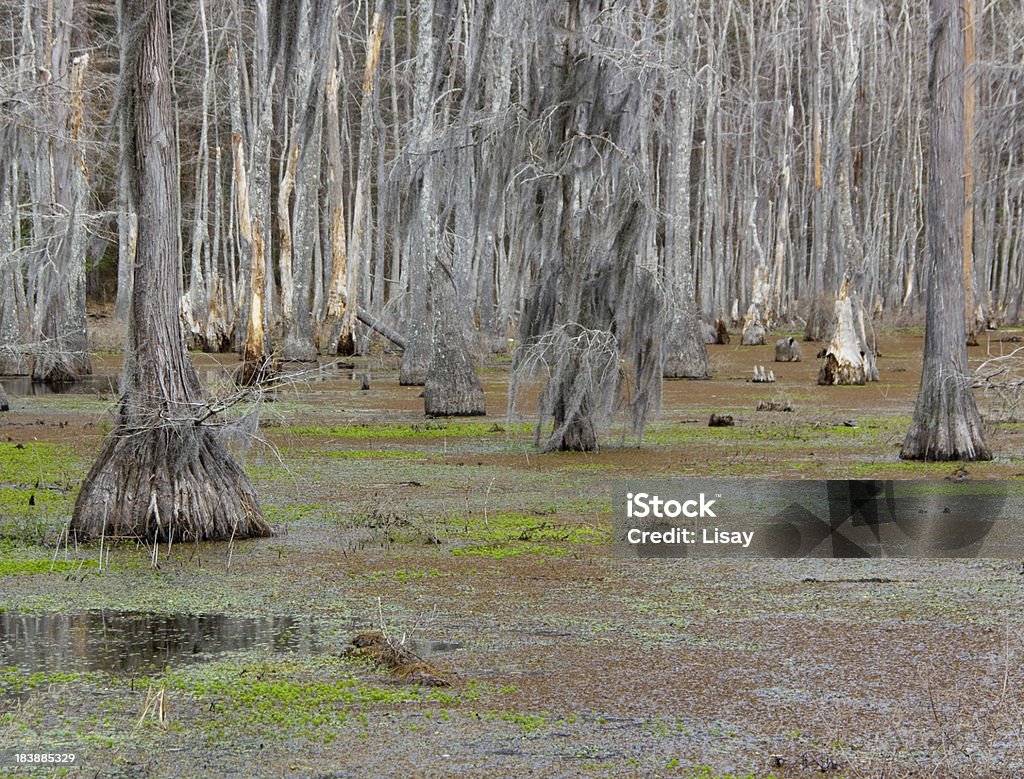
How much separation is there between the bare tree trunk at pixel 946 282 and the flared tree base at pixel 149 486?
6.74 m

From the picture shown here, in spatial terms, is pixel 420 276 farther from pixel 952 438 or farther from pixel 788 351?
pixel 788 351

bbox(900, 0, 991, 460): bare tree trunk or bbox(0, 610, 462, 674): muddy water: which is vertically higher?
bbox(900, 0, 991, 460): bare tree trunk

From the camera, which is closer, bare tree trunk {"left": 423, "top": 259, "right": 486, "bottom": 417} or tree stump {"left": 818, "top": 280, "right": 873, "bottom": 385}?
bare tree trunk {"left": 423, "top": 259, "right": 486, "bottom": 417}

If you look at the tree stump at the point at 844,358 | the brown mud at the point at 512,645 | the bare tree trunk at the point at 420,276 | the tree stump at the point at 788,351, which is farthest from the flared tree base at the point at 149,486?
the tree stump at the point at 788,351

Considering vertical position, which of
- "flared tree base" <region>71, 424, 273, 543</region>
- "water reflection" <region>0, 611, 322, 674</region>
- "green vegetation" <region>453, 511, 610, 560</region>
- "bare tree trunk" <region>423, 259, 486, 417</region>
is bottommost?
"water reflection" <region>0, 611, 322, 674</region>

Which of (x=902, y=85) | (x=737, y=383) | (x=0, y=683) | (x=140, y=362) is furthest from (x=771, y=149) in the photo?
(x=0, y=683)

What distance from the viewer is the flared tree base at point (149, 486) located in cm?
857

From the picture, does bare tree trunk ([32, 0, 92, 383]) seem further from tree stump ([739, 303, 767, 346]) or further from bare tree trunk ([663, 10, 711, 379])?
tree stump ([739, 303, 767, 346])

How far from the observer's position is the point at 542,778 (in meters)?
4.47

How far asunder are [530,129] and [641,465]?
10.4 feet

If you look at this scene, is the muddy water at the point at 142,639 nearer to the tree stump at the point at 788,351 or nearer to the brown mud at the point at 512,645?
the brown mud at the point at 512,645

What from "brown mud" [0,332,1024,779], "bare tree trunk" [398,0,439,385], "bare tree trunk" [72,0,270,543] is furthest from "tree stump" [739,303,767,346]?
"bare tree trunk" [72,0,270,543]

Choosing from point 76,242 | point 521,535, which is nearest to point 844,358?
point 76,242

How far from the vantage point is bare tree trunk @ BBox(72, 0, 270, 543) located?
8.57 metres
